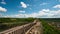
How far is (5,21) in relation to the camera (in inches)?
121

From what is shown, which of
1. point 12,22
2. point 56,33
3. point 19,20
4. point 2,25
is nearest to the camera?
point 2,25

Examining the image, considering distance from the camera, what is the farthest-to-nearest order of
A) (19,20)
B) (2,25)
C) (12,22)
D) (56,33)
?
1. (56,33)
2. (19,20)
3. (12,22)
4. (2,25)

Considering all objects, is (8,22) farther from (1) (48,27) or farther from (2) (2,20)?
(1) (48,27)

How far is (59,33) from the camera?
4.14m

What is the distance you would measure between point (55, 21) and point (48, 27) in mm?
1323

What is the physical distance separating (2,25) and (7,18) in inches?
11.2

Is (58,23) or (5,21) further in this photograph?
(58,23)

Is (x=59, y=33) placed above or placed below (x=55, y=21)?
below

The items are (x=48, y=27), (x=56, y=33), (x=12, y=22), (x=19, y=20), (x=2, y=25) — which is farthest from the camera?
(x=48, y=27)

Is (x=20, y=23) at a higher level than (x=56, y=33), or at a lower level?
higher

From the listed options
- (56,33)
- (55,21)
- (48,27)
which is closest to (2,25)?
(55,21)

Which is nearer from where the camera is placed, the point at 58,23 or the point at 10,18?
the point at 10,18

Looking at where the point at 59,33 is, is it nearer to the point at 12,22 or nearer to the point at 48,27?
the point at 48,27

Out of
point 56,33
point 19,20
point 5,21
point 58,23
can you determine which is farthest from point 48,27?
point 5,21
